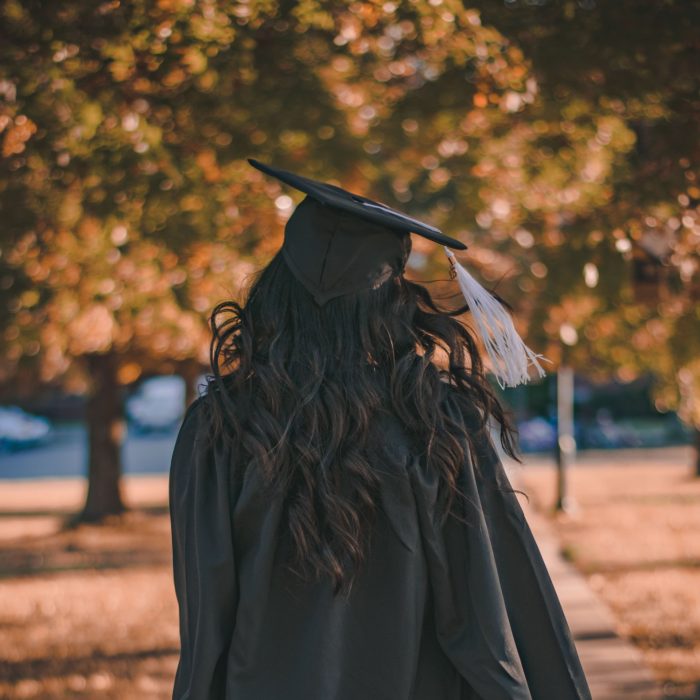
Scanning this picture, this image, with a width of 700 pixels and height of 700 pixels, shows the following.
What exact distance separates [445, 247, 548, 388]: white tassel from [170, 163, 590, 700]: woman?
0.20 m

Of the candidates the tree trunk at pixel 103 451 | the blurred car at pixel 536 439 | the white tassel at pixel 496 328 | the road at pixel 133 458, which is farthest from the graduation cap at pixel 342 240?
the blurred car at pixel 536 439

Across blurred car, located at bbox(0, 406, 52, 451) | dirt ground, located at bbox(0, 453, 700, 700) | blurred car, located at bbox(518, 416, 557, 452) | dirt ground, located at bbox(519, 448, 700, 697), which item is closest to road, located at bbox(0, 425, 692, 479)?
blurred car, located at bbox(0, 406, 52, 451)

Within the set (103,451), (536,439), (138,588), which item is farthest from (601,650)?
(536,439)

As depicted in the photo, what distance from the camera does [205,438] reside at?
1982 millimetres

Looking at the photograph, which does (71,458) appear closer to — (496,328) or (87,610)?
(87,610)

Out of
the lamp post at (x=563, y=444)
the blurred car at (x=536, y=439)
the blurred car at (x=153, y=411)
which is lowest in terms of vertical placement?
the blurred car at (x=153, y=411)

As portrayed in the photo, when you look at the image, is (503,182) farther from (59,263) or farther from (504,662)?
(504,662)

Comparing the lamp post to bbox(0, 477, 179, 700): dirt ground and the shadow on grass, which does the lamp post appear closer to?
bbox(0, 477, 179, 700): dirt ground

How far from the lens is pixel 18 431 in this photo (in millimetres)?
28641

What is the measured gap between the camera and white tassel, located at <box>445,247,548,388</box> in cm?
219

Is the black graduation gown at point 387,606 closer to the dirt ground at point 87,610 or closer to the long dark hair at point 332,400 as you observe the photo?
the long dark hair at point 332,400

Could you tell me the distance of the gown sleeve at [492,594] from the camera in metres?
1.85

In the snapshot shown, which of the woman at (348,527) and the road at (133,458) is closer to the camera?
the woman at (348,527)

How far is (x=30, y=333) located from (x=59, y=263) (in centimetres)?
131
